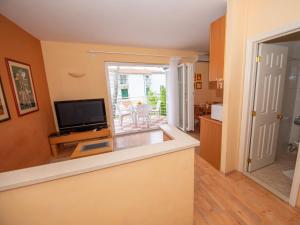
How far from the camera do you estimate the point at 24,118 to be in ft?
7.00

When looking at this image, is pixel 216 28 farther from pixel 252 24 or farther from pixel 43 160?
pixel 43 160

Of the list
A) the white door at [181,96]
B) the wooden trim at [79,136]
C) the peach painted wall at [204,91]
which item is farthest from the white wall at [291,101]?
the wooden trim at [79,136]

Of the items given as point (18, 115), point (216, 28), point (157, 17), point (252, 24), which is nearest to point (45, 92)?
point (18, 115)

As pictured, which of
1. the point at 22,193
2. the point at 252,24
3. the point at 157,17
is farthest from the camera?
the point at 157,17

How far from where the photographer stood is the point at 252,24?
1.71m

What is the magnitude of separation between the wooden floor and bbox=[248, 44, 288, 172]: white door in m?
0.42

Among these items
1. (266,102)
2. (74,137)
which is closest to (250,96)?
(266,102)

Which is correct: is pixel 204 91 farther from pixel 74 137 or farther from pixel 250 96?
pixel 74 137

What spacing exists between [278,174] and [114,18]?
3.35m

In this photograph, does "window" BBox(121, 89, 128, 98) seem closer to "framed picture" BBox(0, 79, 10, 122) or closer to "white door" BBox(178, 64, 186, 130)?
"white door" BBox(178, 64, 186, 130)

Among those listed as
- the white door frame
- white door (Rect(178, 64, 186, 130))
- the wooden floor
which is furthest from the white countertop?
white door (Rect(178, 64, 186, 130))

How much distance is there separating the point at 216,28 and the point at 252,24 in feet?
1.42

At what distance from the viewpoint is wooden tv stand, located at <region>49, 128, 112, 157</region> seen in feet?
9.43

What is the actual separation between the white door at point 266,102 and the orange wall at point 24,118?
3258 mm
